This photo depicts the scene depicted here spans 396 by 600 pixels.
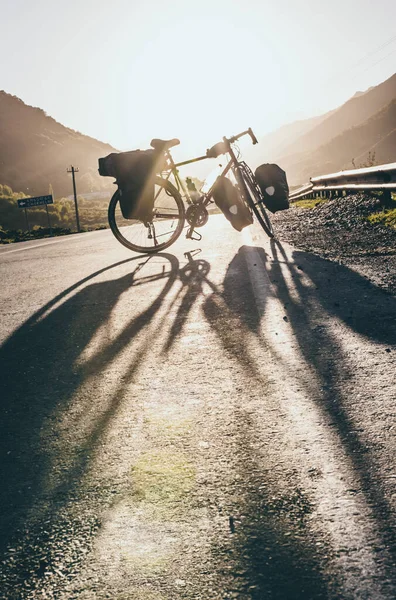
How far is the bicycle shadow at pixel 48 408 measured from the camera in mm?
1821

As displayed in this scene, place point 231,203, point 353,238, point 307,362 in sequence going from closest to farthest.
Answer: point 307,362 → point 353,238 → point 231,203

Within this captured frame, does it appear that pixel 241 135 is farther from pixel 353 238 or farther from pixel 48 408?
pixel 48 408

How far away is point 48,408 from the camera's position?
2727 mm

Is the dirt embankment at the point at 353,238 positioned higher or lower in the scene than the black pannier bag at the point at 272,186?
lower

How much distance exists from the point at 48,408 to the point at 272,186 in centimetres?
572

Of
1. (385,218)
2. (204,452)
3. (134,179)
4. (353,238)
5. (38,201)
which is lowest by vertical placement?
(204,452)

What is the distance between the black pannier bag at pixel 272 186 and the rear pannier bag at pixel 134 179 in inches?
56.6

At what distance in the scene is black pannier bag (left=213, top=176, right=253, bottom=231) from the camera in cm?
756

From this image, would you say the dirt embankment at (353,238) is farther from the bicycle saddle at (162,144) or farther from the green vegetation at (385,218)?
the bicycle saddle at (162,144)

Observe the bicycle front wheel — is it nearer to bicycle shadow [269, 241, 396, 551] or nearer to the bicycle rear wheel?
the bicycle rear wheel

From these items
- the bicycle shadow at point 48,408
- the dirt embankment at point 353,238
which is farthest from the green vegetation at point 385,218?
the bicycle shadow at point 48,408

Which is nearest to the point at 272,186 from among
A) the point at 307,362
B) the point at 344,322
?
the point at 344,322

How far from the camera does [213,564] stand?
1.45 metres

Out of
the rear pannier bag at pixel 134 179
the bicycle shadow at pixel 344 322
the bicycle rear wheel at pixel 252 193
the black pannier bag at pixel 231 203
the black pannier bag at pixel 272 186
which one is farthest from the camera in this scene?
the black pannier bag at pixel 272 186
